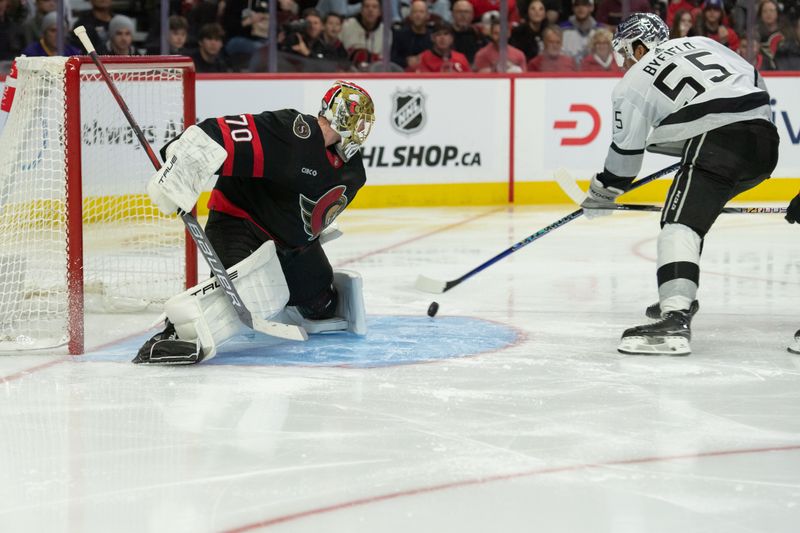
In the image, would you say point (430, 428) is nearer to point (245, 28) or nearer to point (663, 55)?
point (663, 55)

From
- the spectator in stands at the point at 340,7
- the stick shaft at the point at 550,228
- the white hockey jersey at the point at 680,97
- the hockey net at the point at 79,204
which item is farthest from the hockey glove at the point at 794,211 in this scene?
the spectator in stands at the point at 340,7

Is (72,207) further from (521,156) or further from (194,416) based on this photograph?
(521,156)

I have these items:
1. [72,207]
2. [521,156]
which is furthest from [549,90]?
[72,207]

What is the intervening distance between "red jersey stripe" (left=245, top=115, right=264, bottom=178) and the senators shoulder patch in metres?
0.11

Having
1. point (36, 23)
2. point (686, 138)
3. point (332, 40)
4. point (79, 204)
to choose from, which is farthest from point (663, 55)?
point (36, 23)

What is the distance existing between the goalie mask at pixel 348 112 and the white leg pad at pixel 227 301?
14.5 inches

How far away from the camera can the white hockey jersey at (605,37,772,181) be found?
3.80 m

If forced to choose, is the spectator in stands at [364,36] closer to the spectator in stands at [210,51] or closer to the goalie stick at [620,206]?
the spectator in stands at [210,51]

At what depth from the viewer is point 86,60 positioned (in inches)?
149

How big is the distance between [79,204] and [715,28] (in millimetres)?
5623

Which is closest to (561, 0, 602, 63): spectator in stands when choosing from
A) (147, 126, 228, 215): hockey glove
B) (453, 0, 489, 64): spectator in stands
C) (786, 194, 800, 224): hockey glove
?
(453, 0, 489, 64): spectator in stands

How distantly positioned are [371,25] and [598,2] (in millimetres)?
1497

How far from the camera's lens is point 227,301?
354 cm

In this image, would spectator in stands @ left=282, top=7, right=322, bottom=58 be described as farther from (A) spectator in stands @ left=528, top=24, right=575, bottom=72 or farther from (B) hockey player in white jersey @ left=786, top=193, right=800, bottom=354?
(B) hockey player in white jersey @ left=786, top=193, right=800, bottom=354
